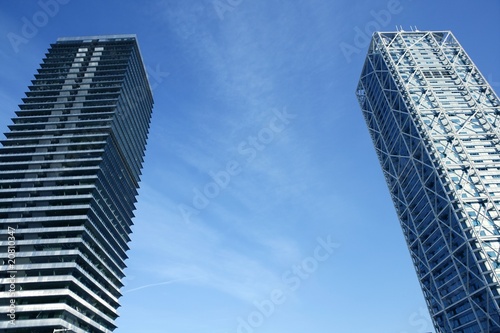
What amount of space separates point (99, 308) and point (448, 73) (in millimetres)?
136527

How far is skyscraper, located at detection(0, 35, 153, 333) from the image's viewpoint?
297ft

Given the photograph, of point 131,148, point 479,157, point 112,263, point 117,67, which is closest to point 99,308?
point 112,263

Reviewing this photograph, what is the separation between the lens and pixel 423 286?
376 ft

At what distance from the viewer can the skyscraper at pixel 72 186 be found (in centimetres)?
9038

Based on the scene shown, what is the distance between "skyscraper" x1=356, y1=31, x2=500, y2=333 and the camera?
299 feet

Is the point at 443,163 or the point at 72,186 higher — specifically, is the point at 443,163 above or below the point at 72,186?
below

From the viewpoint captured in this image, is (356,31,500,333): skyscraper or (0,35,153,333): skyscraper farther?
(356,31,500,333): skyscraper

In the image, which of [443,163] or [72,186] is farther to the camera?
[72,186]

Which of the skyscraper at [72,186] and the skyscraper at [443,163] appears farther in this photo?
the skyscraper at [443,163]

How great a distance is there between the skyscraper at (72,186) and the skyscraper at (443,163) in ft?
314

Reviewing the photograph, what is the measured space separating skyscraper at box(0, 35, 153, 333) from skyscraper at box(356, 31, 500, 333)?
9577cm

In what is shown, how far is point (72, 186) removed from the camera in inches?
4279

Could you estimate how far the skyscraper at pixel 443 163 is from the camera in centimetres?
9125

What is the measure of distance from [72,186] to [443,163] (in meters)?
106
